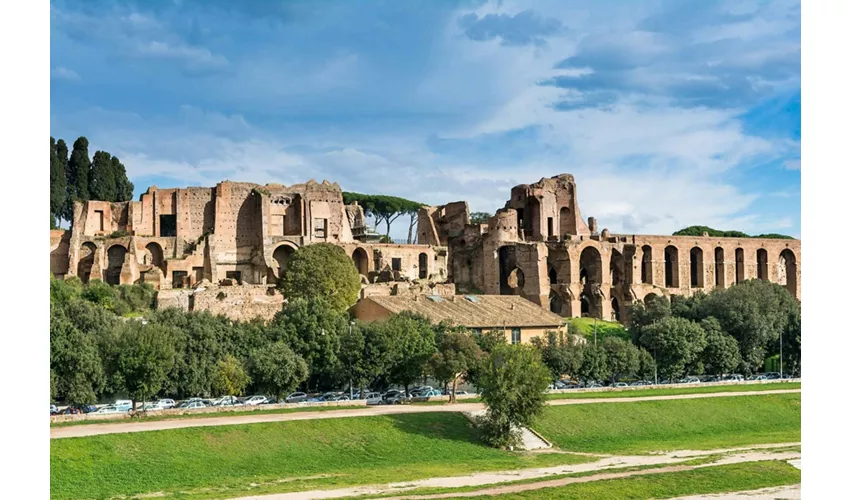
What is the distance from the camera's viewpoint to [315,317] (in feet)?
118

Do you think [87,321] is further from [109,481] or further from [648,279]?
[648,279]

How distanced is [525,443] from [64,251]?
3198 cm

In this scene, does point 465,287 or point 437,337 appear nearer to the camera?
point 437,337

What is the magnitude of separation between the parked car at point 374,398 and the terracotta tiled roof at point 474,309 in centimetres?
598

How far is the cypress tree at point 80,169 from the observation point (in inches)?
2245

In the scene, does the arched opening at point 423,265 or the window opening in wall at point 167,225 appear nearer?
the window opening in wall at point 167,225

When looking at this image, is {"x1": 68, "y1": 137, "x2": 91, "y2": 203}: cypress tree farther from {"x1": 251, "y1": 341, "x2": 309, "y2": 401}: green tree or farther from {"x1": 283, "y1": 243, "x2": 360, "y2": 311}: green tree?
{"x1": 251, "y1": 341, "x2": 309, "y2": 401}: green tree

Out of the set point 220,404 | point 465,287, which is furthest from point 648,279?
point 220,404

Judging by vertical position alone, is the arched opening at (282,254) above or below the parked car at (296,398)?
above

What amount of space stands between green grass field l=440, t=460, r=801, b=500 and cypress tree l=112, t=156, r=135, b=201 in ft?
145

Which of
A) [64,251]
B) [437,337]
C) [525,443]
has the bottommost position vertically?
[525,443]

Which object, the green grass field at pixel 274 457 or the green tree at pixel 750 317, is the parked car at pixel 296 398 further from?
the green tree at pixel 750 317

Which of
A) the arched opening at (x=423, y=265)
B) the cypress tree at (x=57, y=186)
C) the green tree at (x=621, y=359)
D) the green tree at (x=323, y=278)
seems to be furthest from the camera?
the arched opening at (x=423, y=265)

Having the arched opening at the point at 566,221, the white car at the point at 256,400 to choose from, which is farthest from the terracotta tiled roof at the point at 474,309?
the arched opening at the point at 566,221
